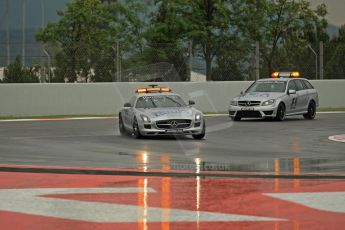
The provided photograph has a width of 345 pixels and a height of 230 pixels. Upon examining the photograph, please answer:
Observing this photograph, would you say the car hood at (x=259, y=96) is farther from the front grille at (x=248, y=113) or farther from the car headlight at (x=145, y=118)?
the car headlight at (x=145, y=118)

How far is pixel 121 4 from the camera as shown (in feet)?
191

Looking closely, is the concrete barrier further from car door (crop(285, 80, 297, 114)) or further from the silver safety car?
the silver safety car

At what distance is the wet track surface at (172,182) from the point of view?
9219 millimetres

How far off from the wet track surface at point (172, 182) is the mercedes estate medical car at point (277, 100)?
6.31m

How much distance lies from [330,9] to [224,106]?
24.6m

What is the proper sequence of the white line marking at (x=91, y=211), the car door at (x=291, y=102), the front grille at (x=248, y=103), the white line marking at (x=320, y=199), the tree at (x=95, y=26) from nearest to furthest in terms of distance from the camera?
the white line marking at (x=91, y=211) → the white line marking at (x=320, y=199) → the front grille at (x=248, y=103) → the car door at (x=291, y=102) → the tree at (x=95, y=26)

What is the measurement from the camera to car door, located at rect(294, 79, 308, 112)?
30.2m

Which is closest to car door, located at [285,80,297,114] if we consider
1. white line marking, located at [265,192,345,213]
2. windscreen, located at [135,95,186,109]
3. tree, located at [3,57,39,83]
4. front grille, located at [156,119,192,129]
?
windscreen, located at [135,95,186,109]

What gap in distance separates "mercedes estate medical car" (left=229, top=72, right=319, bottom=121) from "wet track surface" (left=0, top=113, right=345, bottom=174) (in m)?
1.36

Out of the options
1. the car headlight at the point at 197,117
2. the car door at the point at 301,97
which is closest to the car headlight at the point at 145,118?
the car headlight at the point at 197,117

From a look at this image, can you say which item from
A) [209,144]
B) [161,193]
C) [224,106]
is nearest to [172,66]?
[224,106]

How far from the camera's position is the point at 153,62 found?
118 feet

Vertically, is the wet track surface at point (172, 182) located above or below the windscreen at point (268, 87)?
below

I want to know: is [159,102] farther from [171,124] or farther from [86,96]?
[86,96]
